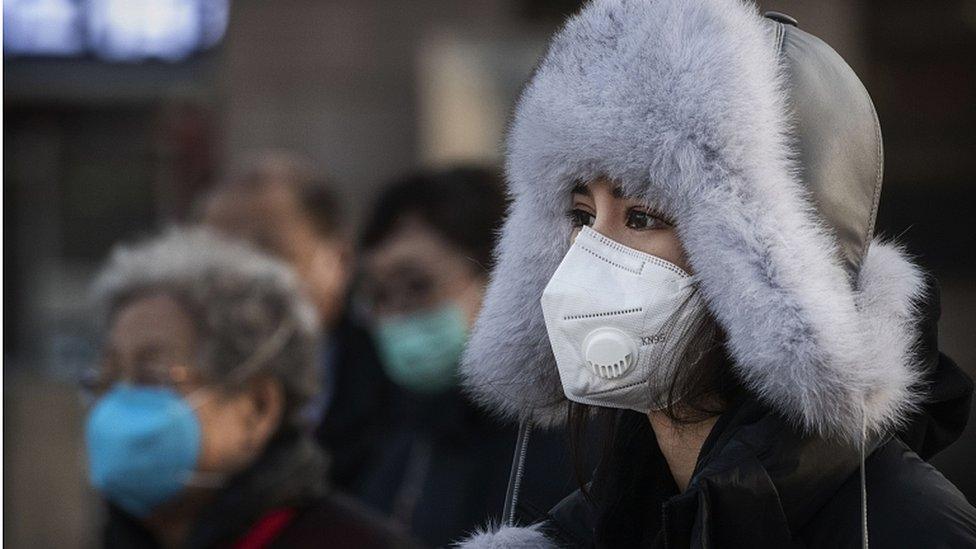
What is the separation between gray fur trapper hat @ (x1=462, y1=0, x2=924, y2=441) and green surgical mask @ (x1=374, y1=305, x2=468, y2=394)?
210cm

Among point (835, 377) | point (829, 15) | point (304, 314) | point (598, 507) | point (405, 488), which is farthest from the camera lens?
point (829, 15)

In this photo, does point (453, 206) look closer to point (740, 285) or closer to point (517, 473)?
point (517, 473)

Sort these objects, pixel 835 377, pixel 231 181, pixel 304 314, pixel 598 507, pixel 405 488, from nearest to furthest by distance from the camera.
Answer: pixel 835 377 < pixel 598 507 < pixel 304 314 < pixel 405 488 < pixel 231 181

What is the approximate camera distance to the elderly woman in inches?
142

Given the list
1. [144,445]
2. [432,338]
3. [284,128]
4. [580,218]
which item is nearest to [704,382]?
[580,218]

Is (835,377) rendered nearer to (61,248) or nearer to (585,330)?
(585,330)

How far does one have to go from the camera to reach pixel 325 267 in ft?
17.3

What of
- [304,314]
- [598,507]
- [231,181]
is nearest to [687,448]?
[598,507]

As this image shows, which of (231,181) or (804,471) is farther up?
(804,471)

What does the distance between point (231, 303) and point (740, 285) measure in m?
1.95

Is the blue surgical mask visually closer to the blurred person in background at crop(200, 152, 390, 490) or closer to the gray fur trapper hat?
the blurred person in background at crop(200, 152, 390, 490)

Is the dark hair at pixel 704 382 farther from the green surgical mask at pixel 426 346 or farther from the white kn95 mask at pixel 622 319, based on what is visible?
the green surgical mask at pixel 426 346

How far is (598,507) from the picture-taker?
95.4 inches

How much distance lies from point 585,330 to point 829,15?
706cm
